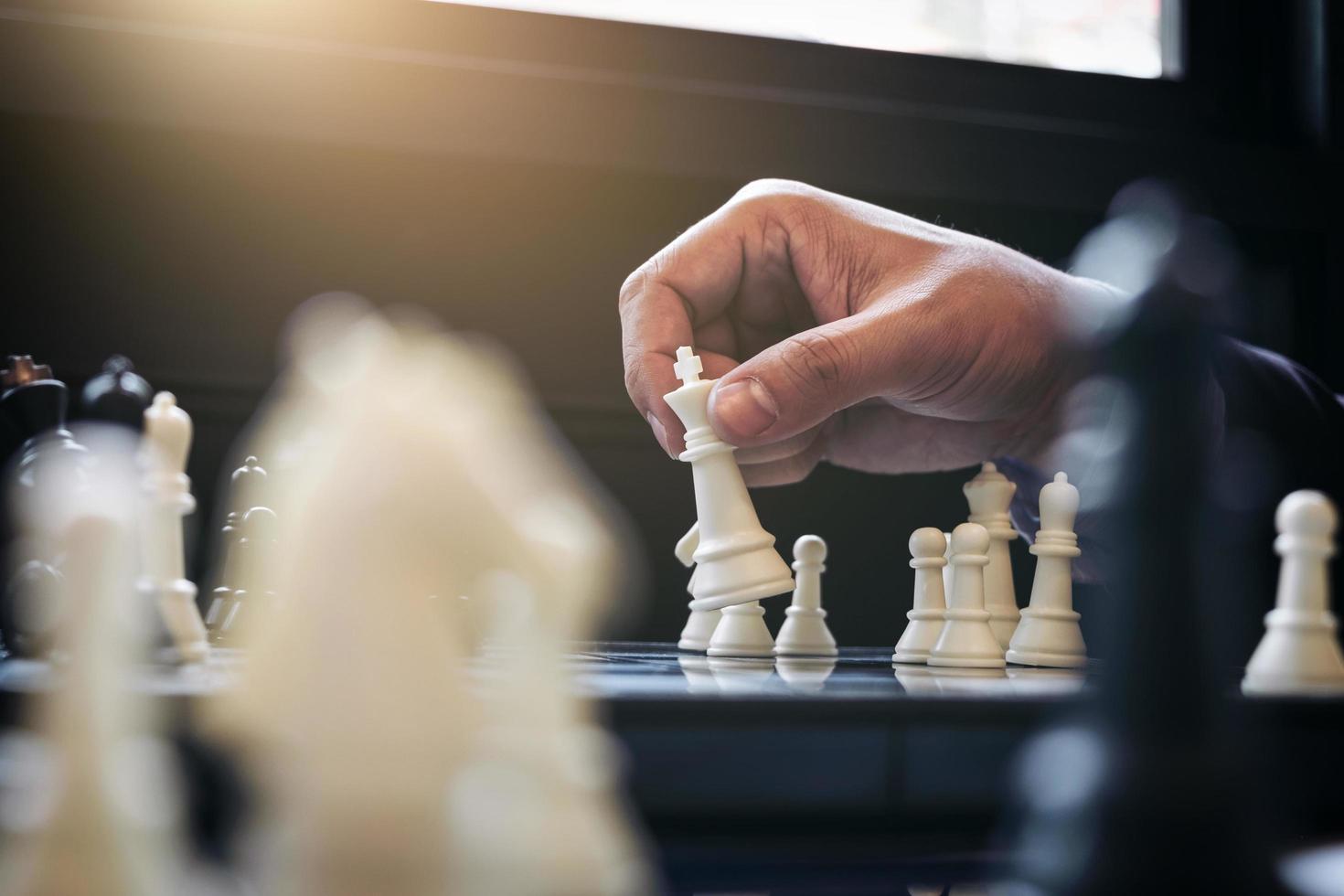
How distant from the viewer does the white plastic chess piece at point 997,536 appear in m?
1.32

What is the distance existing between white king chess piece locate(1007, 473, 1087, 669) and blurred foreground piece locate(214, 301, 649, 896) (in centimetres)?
83

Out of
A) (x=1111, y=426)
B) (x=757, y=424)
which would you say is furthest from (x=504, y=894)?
(x=757, y=424)

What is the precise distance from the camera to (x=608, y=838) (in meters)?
0.44

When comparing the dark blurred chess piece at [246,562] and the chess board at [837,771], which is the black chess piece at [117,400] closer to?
the dark blurred chess piece at [246,562]

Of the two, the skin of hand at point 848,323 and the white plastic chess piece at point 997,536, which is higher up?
the skin of hand at point 848,323

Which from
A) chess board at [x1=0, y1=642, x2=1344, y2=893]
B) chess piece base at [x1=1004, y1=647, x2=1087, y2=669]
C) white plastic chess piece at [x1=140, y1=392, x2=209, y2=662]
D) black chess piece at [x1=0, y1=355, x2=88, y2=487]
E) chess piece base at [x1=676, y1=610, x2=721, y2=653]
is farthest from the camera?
chess piece base at [x1=676, y1=610, x2=721, y2=653]

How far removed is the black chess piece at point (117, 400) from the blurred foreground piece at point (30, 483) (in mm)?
25

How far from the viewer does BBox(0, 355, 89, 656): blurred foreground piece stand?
0.86 m

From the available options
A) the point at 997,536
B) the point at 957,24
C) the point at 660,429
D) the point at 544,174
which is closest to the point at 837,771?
the point at 997,536

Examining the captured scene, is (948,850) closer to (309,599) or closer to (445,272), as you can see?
(309,599)

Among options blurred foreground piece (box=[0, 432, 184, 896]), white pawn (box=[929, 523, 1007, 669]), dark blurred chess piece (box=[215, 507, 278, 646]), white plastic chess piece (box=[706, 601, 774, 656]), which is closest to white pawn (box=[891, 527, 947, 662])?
white pawn (box=[929, 523, 1007, 669])

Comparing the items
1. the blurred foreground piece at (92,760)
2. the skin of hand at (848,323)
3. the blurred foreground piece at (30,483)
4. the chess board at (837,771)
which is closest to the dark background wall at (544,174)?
the skin of hand at (848,323)

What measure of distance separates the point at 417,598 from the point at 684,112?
65.3 inches

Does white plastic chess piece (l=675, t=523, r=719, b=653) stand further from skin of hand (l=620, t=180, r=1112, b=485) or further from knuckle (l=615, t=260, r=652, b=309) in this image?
knuckle (l=615, t=260, r=652, b=309)
